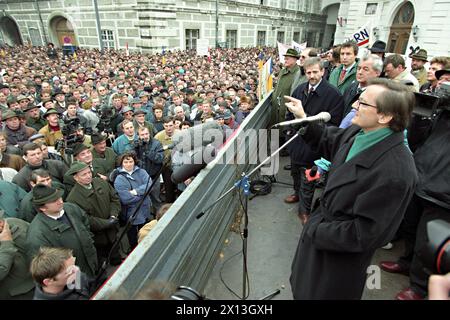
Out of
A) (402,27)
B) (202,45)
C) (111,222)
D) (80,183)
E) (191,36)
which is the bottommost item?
(111,222)

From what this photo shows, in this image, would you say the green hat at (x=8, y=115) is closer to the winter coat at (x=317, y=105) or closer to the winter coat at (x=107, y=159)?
the winter coat at (x=107, y=159)

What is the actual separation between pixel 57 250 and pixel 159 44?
60.7 feet

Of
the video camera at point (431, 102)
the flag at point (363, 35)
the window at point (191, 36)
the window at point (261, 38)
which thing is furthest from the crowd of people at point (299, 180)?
the window at point (261, 38)

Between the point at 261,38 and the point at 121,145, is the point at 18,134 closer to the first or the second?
the point at 121,145

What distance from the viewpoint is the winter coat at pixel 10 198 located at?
11.1 feet

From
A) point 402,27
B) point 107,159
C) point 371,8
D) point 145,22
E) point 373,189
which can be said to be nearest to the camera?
point 373,189

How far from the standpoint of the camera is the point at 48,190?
2926 mm

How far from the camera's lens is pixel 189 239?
2.26 m

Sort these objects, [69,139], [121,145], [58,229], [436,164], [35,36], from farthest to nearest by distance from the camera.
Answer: [35,36] < [121,145] < [69,139] < [58,229] < [436,164]

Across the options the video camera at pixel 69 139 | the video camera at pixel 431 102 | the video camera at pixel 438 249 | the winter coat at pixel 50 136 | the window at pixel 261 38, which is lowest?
the winter coat at pixel 50 136

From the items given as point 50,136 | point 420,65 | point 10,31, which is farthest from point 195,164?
point 10,31

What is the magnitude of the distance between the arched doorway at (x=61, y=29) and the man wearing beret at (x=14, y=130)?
71.6ft

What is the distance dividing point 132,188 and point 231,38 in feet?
79.0

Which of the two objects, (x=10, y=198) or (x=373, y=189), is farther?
(x=10, y=198)
